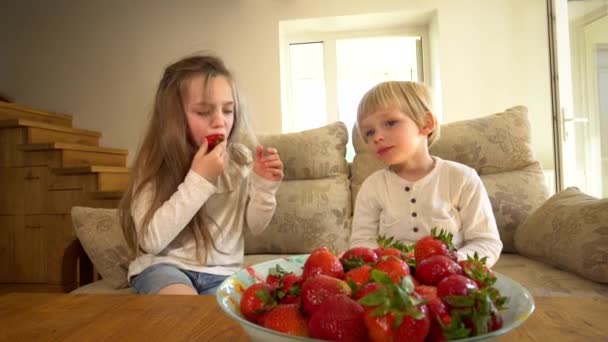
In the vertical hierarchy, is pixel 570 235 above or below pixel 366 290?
below

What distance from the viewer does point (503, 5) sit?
118 inches

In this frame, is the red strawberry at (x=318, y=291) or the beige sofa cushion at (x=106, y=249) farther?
the beige sofa cushion at (x=106, y=249)

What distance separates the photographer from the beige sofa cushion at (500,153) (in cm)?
166

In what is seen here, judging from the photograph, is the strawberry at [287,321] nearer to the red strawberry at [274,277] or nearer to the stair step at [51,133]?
the red strawberry at [274,277]

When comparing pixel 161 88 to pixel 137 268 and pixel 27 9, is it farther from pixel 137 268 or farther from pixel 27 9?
pixel 27 9

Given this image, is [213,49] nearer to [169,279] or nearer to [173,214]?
[173,214]

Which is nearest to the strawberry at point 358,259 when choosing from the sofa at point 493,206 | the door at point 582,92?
the sofa at point 493,206

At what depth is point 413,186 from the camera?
1241 millimetres

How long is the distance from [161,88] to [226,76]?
0.73ft

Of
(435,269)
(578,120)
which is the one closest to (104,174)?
(435,269)

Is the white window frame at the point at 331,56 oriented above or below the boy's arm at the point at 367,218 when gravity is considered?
above

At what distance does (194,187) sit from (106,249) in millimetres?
527

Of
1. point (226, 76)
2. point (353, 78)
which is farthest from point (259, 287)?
point (353, 78)

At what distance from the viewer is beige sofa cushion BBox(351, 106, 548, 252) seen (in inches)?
65.4
